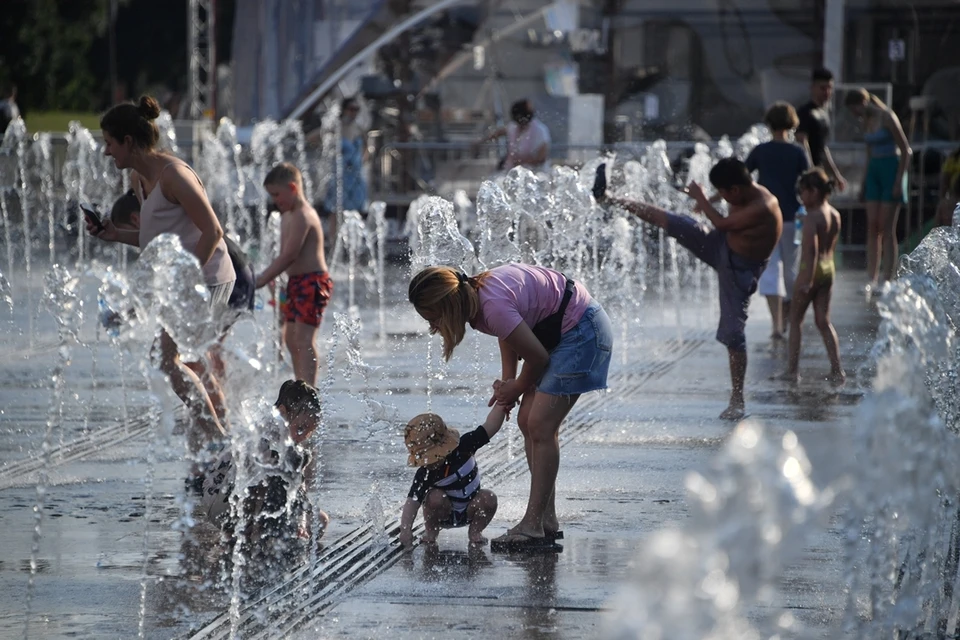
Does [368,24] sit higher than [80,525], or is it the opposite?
[368,24]

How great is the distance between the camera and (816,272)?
875cm

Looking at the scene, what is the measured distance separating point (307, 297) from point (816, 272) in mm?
3114

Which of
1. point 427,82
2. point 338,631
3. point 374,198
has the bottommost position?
point 338,631

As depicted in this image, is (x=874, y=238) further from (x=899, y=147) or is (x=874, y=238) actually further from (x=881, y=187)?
(x=899, y=147)

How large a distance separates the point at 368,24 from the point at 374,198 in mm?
2870

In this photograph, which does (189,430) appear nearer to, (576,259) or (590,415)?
(590,415)

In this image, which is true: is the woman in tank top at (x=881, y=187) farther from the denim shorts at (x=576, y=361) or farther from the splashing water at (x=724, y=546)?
the splashing water at (x=724, y=546)

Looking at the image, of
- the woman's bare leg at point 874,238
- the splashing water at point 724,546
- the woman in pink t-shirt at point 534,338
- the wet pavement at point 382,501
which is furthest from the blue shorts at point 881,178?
the splashing water at point 724,546

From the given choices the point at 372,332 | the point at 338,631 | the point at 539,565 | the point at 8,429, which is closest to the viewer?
the point at 338,631

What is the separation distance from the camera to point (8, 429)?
24.8ft

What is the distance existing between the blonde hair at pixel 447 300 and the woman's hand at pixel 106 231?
7.26 ft

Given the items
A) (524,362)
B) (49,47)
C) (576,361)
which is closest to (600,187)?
(576,361)

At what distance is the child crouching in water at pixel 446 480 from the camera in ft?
17.1

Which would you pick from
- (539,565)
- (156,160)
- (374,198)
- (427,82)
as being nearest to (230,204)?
(374,198)
